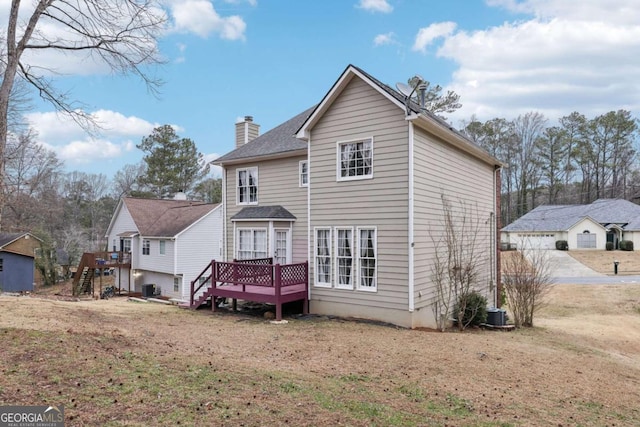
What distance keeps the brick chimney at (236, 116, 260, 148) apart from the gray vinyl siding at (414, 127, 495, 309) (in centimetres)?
995

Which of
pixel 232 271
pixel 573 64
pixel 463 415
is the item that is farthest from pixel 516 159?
pixel 463 415

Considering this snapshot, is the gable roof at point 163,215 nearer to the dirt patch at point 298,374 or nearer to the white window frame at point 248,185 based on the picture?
the white window frame at point 248,185

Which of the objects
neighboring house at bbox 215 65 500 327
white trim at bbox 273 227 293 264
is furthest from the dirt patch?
white trim at bbox 273 227 293 264

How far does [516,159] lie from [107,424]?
180ft

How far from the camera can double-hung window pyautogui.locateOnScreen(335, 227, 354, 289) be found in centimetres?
1241

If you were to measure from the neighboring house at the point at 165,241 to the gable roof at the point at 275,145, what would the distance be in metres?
9.50

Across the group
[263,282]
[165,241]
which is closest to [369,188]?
[263,282]

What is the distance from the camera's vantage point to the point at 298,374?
6.61 m

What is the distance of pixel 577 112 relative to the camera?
4822 cm

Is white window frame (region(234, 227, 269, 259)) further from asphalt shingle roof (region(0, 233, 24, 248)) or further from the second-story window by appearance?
asphalt shingle roof (region(0, 233, 24, 248))

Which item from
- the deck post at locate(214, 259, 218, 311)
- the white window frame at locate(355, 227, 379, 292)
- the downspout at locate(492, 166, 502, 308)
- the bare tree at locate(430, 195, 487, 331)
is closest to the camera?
the white window frame at locate(355, 227, 379, 292)

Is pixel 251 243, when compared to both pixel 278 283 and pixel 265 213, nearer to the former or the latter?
pixel 265 213
